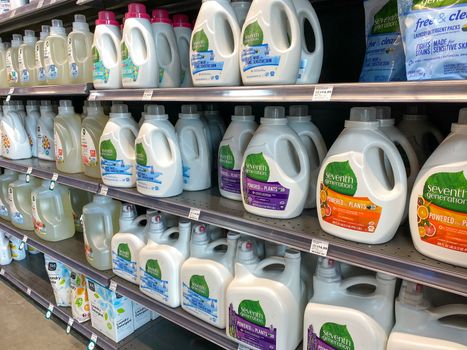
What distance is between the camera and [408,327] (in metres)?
0.95

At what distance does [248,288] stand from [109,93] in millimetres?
946

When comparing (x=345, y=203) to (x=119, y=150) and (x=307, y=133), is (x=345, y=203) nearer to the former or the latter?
(x=307, y=133)

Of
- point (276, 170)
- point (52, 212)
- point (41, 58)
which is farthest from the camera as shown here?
point (52, 212)

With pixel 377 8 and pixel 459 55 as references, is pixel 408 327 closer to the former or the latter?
pixel 459 55

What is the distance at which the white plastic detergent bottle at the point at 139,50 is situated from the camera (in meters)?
1.35

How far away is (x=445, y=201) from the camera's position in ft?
2.69

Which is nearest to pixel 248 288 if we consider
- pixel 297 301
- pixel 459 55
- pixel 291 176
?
pixel 297 301

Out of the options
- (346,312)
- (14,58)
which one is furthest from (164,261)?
(14,58)

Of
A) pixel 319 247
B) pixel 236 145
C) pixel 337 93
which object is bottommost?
pixel 319 247

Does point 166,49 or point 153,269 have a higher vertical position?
point 166,49

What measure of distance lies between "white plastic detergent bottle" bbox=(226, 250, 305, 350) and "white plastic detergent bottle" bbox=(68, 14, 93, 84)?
1.20 metres

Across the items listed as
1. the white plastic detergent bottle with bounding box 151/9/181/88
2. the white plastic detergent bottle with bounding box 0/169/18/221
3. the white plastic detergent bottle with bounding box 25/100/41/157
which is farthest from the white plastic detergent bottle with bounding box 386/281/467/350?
the white plastic detergent bottle with bounding box 0/169/18/221

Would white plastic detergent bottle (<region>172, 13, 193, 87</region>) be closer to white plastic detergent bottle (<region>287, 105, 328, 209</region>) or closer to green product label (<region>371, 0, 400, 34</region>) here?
white plastic detergent bottle (<region>287, 105, 328, 209</region>)

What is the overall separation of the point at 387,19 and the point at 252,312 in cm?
101
